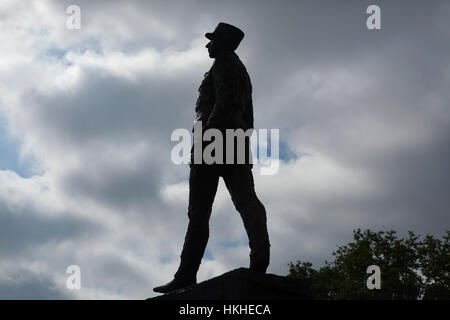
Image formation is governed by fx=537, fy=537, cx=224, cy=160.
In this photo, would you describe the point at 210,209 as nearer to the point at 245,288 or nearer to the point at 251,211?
the point at 251,211

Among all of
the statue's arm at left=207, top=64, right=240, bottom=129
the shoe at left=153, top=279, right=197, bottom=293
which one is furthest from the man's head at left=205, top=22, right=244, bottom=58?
the shoe at left=153, top=279, right=197, bottom=293

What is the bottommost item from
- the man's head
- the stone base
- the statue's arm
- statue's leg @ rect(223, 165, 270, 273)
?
the stone base

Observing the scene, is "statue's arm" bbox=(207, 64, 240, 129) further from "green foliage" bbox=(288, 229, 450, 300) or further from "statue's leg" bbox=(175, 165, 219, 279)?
"green foliage" bbox=(288, 229, 450, 300)

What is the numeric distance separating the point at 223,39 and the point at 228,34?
11 centimetres

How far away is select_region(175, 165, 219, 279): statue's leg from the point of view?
726cm

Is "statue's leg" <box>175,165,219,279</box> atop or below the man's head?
below

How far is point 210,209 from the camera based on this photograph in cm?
753

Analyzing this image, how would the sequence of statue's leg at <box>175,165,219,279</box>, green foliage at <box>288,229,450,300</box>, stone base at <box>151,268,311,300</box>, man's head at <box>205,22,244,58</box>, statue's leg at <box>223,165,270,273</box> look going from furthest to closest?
green foliage at <box>288,229,450,300</box> < man's head at <box>205,22,244,58</box> < statue's leg at <box>175,165,219,279</box> < statue's leg at <box>223,165,270,273</box> < stone base at <box>151,268,311,300</box>

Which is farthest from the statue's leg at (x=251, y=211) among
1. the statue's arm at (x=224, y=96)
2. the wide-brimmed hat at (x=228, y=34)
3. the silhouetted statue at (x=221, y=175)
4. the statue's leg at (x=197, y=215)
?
the wide-brimmed hat at (x=228, y=34)

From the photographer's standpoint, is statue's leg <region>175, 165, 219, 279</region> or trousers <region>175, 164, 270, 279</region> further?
statue's leg <region>175, 165, 219, 279</region>

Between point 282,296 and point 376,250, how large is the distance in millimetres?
30048

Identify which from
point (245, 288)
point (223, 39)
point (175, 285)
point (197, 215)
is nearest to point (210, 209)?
point (197, 215)

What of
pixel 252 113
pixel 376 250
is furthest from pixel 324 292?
pixel 252 113
